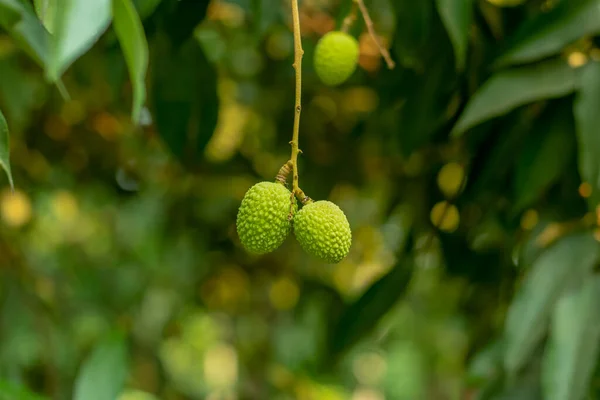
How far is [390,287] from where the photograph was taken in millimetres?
875

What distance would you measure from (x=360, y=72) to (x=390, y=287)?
35cm

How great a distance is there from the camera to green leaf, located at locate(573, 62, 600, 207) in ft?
2.09

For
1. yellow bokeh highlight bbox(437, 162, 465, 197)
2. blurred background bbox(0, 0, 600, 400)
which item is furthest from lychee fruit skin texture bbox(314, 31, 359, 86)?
yellow bokeh highlight bbox(437, 162, 465, 197)

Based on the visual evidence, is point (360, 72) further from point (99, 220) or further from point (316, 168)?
point (99, 220)

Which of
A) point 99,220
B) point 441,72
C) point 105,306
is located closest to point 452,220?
point 441,72

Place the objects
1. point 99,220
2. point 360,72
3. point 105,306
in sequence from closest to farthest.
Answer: point 360,72 → point 105,306 → point 99,220

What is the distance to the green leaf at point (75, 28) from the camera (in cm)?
33

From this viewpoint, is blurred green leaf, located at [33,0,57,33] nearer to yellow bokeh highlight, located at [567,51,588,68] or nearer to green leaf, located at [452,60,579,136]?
green leaf, located at [452,60,579,136]

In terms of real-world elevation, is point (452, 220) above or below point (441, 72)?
below

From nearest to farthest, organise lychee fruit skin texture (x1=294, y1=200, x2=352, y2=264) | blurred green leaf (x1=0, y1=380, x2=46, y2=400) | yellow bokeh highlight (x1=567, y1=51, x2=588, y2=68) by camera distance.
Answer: lychee fruit skin texture (x1=294, y1=200, x2=352, y2=264) < blurred green leaf (x1=0, y1=380, x2=46, y2=400) < yellow bokeh highlight (x1=567, y1=51, x2=588, y2=68)

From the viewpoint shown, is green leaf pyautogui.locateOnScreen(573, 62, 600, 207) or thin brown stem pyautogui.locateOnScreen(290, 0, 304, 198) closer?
thin brown stem pyautogui.locateOnScreen(290, 0, 304, 198)

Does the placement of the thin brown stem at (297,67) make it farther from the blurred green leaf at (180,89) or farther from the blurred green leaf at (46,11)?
the blurred green leaf at (180,89)

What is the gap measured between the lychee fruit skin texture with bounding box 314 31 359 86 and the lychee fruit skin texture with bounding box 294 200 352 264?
15 cm

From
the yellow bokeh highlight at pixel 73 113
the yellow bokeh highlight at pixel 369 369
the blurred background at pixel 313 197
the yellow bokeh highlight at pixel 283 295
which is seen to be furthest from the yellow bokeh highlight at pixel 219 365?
the yellow bokeh highlight at pixel 73 113
